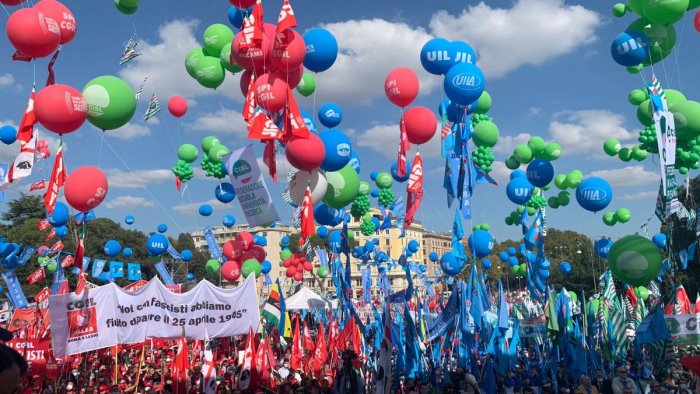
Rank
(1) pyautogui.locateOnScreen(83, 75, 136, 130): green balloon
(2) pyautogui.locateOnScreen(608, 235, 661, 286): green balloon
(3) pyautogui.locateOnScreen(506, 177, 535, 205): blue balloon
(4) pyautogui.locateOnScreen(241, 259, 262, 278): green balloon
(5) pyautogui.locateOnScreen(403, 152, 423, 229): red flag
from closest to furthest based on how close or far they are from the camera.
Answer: (1) pyautogui.locateOnScreen(83, 75, 136, 130): green balloon → (2) pyautogui.locateOnScreen(608, 235, 661, 286): green balloon → (5) pyautogui.locateOnScreen(403, 152, 423, 229): red flag → (3) pyautogui.locateOnScreen(506, 177, 535, 205): blue balloon → (4) pyautogui.locateOnScreen(241, 259, 262, 278): green balloon

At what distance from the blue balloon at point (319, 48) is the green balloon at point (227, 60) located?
1.90 metres

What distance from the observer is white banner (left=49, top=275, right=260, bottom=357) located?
9.96m

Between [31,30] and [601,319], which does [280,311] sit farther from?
[31,30]

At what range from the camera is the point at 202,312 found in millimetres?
11242

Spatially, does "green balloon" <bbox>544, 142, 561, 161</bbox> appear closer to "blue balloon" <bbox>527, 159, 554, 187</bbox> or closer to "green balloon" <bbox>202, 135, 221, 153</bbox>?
"blue balloon" <bbox>527, 159, 554, 187</bbox>

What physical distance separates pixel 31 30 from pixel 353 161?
28.4 ft

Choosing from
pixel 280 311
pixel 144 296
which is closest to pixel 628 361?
pixel 280 311

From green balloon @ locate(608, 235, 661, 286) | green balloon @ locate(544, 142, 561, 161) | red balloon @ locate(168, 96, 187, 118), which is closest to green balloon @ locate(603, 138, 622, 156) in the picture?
green balloon @ locate(544, 142, 561, 161)

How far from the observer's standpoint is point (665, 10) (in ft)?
38.9

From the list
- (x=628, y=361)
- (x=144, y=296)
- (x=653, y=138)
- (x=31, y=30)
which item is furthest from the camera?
(x=653, y=138)

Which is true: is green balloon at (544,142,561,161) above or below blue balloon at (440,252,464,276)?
above

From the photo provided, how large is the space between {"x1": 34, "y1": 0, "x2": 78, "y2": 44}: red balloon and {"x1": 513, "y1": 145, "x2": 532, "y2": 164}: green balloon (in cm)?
1368

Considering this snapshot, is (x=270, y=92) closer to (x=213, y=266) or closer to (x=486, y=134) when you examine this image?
(x=486, y=134)

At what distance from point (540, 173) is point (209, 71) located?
383 inches
